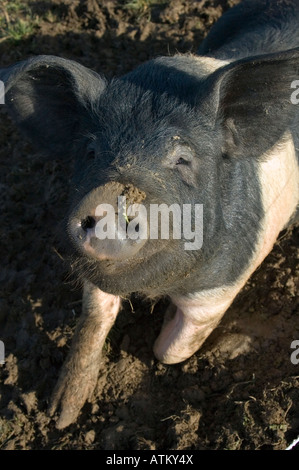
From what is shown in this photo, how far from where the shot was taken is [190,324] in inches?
166

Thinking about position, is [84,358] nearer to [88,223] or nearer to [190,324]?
[190,324]

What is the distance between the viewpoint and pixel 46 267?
195 inches

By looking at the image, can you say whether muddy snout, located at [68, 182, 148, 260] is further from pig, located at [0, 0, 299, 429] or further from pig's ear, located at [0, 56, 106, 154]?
pig's ear, located at [0, 56, 106, 154]

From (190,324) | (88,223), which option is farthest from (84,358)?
(88,223)

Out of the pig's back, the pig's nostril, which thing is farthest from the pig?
the pig's back

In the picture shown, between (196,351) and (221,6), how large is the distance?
4.06m

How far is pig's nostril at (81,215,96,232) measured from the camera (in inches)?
113

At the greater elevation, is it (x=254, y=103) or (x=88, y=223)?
(x=254, y=103)

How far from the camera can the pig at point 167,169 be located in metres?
3.04

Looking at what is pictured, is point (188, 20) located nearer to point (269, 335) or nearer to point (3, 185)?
point (3, 185)

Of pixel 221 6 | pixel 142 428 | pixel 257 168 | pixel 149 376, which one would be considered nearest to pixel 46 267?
pixel 149 376

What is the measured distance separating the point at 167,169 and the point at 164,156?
0.07 metres

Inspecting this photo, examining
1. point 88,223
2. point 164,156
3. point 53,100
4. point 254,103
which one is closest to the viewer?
point 88,223

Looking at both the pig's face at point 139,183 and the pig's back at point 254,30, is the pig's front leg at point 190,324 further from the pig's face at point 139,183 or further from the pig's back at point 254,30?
the pig's back at point 254,30
